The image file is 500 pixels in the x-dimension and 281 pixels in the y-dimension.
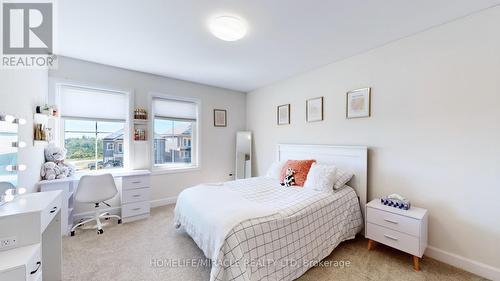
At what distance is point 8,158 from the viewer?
146cm

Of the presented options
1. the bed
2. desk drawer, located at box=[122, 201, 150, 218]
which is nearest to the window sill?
desk drawer, located at box=[122, 201, 150, 218]

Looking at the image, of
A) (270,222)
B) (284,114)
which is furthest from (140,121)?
(270,222)

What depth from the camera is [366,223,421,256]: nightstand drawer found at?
191cm

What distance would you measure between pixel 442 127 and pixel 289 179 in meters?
1.81

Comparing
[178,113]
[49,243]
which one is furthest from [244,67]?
[49,243]

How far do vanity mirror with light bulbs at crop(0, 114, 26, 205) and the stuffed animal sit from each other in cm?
→ 267

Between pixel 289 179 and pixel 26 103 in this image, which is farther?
pixel 289 179

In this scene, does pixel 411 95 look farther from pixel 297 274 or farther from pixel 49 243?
pixel 49 243

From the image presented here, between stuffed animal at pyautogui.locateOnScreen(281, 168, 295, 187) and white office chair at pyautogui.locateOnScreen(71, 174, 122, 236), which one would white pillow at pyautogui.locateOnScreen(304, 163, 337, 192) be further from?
white office chair at pyautogui.locateOnScreen(71, 174, 122, 236)

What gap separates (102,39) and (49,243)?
2271 mm

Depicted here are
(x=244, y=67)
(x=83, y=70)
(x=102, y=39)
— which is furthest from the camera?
(x=244, y=67)

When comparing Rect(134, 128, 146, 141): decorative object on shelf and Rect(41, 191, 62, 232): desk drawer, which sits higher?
Rect(134, 128, 146, 141): decorative object on shelf

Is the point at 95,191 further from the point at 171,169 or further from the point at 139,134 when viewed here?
the point at 171,169

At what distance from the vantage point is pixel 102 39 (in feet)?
7.83
